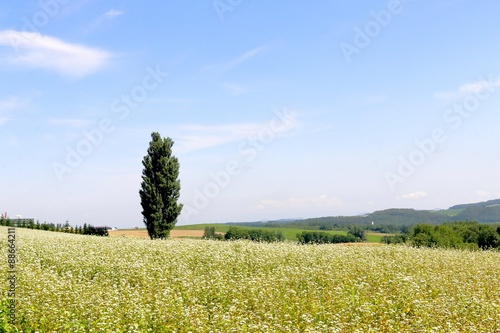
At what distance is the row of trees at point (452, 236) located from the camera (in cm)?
4138

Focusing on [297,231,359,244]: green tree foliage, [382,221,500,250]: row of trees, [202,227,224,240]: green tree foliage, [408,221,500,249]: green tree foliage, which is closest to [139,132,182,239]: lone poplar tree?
[202,227,224,240]: green tree foliage

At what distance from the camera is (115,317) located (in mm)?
11477

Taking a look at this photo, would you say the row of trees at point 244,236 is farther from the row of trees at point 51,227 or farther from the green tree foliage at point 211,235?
the row of trees at point 51,227

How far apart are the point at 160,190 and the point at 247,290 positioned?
A: 2714 cm

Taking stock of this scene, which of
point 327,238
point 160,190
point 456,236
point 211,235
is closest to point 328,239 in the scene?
point 327,238

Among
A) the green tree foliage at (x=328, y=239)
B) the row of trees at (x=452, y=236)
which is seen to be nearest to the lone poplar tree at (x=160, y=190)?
the green tree foliage at (x=328, y=239)

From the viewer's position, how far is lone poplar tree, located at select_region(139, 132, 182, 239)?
4009cm

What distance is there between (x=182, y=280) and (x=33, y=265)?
717cm

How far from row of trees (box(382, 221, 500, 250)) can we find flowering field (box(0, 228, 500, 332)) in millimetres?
17575

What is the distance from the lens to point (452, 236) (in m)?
47.3

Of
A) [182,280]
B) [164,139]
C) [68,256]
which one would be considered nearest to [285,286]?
[182,280]

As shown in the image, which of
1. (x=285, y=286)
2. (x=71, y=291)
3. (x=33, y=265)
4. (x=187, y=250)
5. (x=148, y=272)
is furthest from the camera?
(x=187, y=250)

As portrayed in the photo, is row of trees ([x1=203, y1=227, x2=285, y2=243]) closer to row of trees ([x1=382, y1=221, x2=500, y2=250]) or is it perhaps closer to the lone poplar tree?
the lone poplar tree

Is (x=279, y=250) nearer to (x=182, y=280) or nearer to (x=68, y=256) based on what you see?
(x=182, y=280)
